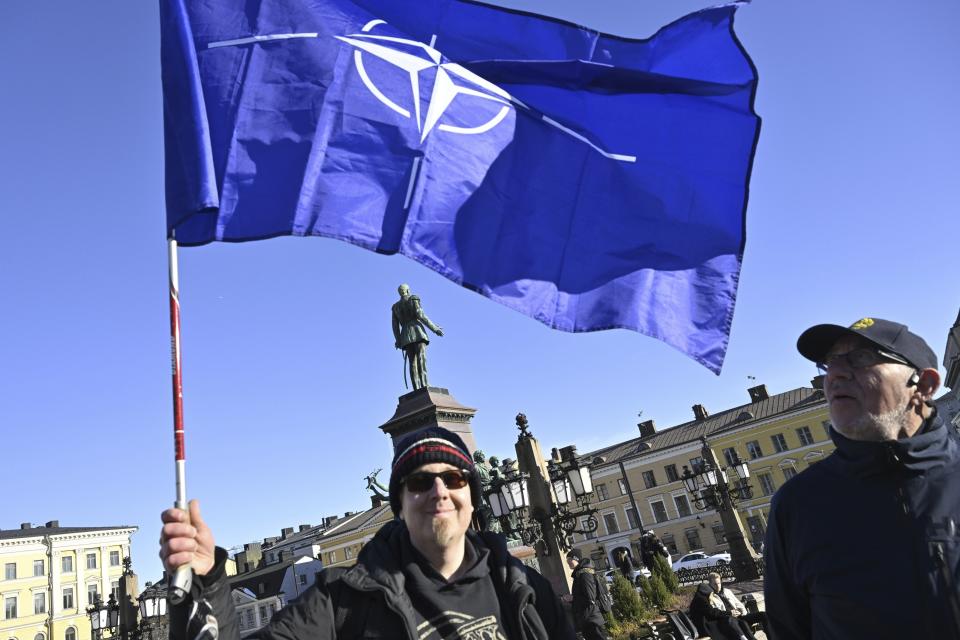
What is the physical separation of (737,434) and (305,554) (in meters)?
46.7

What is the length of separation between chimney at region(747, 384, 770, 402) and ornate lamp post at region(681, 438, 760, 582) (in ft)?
143

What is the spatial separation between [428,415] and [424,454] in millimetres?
8839

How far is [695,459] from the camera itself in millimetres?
50844

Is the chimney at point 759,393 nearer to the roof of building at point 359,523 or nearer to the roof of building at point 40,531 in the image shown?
the roof of building at point 359,523

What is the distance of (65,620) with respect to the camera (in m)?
64.2

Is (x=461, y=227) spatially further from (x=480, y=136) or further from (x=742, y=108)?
(x=742, y=108)

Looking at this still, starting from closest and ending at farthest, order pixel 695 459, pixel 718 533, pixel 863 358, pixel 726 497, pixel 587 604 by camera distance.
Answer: pixel 863 358
pixel 587 604
pixel 726 497
pixel 695 459
pixel 718 533

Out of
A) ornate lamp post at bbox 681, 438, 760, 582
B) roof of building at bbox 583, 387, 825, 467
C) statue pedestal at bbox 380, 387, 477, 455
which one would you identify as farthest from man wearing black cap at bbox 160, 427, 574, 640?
roof of building at bbox 583, 387, 825, 467

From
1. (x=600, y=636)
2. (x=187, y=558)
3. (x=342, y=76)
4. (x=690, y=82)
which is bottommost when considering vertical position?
(x=600, y=636)

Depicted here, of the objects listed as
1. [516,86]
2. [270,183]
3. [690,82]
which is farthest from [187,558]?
[690,82]

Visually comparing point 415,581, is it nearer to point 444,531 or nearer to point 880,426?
point 444,531

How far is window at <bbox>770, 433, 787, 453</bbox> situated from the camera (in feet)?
181

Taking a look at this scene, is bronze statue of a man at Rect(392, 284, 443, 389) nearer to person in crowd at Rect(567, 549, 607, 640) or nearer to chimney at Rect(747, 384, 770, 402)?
person in crowd at Rect(567, 549, 607, 640)

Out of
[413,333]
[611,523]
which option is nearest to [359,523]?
[611,523]
